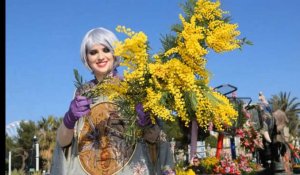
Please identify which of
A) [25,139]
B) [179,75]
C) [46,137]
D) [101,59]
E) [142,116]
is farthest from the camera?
[25,139]

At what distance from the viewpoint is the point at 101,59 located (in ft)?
12.1

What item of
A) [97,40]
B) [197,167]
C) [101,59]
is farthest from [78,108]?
[197,167]

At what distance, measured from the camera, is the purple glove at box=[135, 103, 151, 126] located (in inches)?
116

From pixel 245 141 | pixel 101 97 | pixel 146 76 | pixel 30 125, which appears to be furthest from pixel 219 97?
pixel 30 125

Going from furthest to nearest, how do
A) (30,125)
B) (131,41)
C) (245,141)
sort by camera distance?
(30,125) < (245,141) < (131,41)

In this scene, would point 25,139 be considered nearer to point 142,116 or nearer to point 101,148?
point 101,148

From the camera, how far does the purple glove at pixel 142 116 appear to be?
294 cm

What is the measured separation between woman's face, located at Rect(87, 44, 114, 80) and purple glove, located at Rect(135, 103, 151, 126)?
828 mm

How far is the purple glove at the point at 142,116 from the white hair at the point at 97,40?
843 millimetres

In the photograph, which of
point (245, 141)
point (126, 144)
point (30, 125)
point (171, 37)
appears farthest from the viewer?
point (30, 125)

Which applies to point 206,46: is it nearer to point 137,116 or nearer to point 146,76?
point 146,76

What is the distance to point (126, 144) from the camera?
3.42 metres

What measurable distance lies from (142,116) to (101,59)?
0.91 metres
